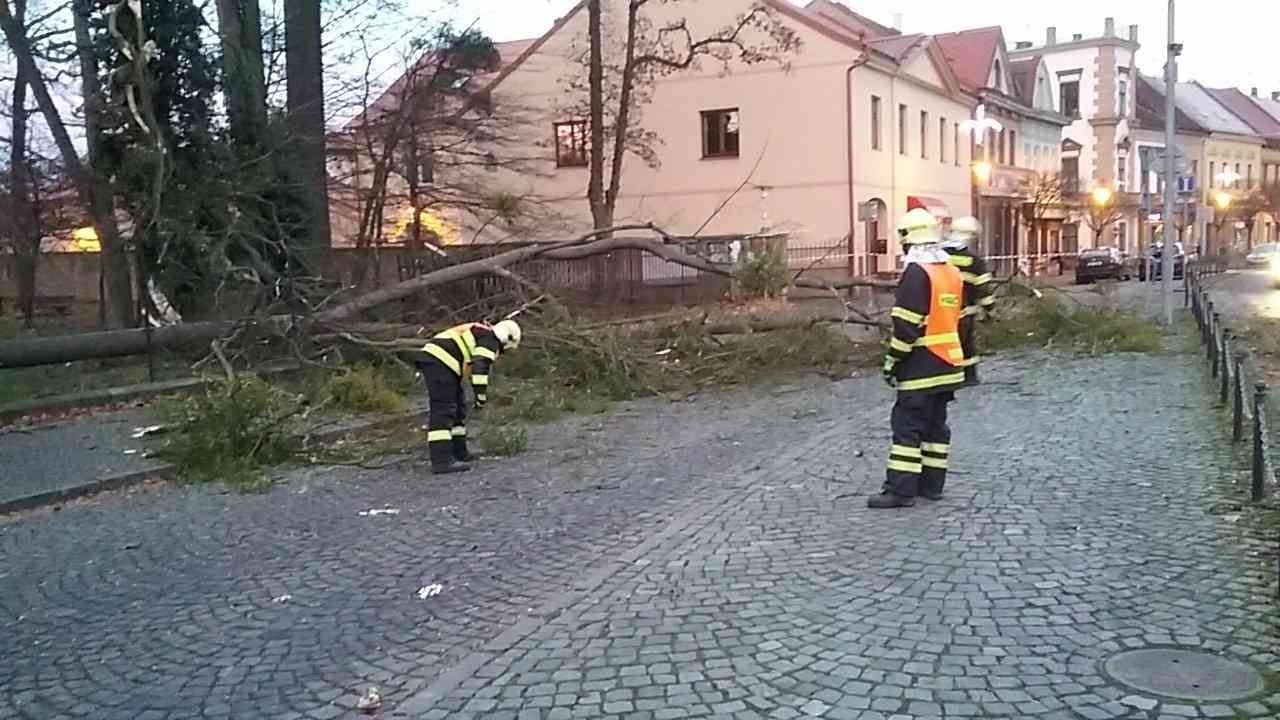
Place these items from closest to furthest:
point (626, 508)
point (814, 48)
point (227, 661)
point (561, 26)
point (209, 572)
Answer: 1. point (227, 661)
2. point (209, 572)
3. point (626, 508)
4. point (814, 48)
5. point (561, 26)

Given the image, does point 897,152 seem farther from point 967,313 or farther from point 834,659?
point 834,659

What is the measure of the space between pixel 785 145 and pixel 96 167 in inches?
932

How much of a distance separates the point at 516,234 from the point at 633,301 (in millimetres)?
3210

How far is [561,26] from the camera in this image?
3772 cm

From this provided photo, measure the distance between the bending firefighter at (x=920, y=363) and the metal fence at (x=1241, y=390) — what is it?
1.68 meters

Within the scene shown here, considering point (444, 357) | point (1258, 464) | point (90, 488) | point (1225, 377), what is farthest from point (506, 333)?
point (1225, 377)

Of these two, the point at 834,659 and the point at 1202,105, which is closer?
the point at 834,659

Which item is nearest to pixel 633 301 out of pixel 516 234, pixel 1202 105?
pixel 516 234

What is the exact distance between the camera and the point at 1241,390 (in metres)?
8.81

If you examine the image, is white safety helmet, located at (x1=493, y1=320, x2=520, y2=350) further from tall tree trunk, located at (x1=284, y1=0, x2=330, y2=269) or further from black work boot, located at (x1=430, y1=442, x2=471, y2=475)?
tall tree trunk, located at (x1=284, y1=0, x2=330, y2=269)

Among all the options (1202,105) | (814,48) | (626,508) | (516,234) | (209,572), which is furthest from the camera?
(1202,105)

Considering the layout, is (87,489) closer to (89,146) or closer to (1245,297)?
(89,146)

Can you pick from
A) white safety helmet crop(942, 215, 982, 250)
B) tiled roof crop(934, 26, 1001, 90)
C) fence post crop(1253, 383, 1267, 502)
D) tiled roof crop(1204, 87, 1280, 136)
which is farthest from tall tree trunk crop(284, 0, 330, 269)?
tiled roof crop(1204, 87, 1280, 136)

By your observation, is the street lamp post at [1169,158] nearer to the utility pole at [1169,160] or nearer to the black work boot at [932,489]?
the utility pole at [1169,160]
